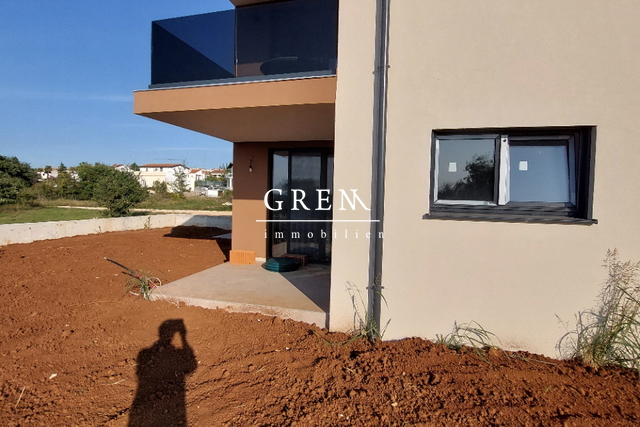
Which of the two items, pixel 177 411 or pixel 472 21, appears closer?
pixel 177 411

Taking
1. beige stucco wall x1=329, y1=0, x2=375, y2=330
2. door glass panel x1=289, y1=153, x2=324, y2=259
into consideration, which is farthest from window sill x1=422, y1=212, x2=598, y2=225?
door glass panel x1=289, y1=153, x2=324, y2=259

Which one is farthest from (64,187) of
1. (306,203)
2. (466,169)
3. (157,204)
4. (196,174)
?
(196,174)

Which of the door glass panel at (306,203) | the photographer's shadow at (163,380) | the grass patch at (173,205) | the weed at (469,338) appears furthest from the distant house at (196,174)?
the weed at (469,338)

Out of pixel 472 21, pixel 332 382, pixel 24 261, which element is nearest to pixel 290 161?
pixel 472 21

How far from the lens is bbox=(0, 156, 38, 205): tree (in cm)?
1919

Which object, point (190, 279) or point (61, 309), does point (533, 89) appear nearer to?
point (190, 279)

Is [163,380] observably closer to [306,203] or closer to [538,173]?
A: [538,173]

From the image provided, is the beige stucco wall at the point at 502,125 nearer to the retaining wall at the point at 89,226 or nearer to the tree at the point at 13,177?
the retaining wall at the point at 89,226

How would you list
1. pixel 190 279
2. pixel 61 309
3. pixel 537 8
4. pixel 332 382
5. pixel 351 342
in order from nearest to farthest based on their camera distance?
pixel 332 382, pixel 537 8, pixel 351 342, pixel 61 309, pixel 190 279

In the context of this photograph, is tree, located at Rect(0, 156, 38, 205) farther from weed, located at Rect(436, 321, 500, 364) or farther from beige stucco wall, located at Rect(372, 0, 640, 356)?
weed, located at Rect(436, 321, 500, 364)

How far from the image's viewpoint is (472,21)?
329 centimetres

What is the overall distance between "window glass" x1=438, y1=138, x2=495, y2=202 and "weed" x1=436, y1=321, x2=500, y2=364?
132 centimetres

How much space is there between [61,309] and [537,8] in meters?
6.64

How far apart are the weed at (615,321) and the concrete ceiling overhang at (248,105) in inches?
131
